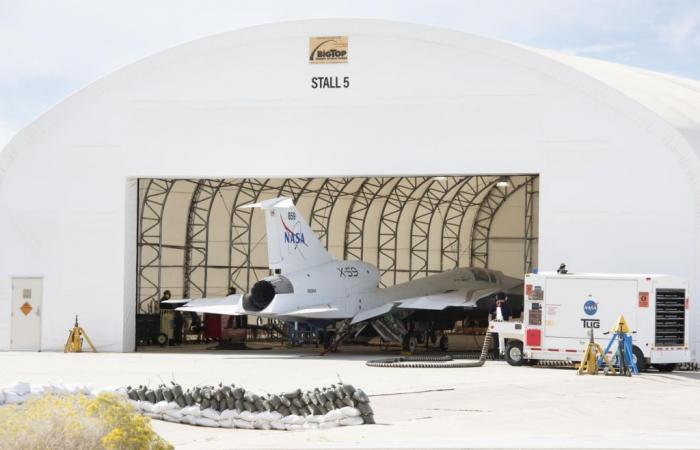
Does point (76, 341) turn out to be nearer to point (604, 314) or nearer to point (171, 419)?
point (604, 314)

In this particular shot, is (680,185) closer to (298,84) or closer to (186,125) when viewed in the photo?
(298,84)

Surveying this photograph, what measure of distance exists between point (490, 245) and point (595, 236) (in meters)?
17.6

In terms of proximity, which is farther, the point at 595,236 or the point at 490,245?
the point at 490,245

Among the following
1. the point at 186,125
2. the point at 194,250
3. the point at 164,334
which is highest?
the point at 186,125

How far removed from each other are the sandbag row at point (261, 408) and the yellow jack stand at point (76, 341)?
13047 mm

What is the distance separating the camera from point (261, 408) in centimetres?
1270

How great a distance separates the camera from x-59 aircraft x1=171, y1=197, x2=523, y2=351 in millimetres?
25094

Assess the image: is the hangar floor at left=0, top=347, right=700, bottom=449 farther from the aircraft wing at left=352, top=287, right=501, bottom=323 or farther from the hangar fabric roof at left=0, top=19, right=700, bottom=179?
the hangar fabric roof at left=0, top=19, right=700, bottom=179

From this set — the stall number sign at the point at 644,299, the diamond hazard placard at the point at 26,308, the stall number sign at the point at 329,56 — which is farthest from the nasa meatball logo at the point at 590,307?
the diamond hazard placard at the point at 26,308

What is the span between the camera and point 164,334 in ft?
105

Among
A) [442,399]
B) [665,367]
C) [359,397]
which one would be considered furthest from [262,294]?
[359,397]

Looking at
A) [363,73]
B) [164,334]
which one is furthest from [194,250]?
[363,73]

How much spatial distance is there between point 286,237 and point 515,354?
6320mm

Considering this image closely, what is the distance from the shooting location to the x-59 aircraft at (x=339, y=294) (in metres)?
25.1
